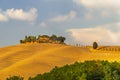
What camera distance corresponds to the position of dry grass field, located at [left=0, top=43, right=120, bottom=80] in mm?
50344

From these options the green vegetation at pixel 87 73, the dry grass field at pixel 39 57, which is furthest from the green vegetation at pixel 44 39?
the green vegetation at pixel 87 73

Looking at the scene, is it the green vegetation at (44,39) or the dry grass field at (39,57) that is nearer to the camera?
the dry grass field at (39,57)

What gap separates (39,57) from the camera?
194 ft

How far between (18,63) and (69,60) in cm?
791

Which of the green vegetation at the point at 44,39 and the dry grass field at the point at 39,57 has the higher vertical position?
the green vegetation at the point at 44,39

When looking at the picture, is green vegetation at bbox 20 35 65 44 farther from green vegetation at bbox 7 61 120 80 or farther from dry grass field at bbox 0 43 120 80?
green vegetation at bbox 7 61 120 80

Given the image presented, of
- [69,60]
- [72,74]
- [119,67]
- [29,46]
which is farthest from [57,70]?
[29,46]

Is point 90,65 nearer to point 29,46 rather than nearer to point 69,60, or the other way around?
point 69,60

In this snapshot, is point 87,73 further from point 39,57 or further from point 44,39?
point 44,39

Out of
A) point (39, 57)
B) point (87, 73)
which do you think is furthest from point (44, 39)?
point (87, 73)

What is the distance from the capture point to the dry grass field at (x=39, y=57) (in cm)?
5034

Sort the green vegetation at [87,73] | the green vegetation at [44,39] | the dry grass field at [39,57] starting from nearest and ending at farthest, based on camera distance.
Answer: the green vegetation at [87,73], the dry grass field at [39,57], the green vegetation at [44,39]

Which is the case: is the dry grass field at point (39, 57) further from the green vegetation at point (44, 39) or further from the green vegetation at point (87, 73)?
the green vegetation at point (87, 73)

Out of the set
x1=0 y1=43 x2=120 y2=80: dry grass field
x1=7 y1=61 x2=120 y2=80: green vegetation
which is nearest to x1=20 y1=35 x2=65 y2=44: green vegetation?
x1=0 y1=43 x2=120 y2=80: dry grass field
